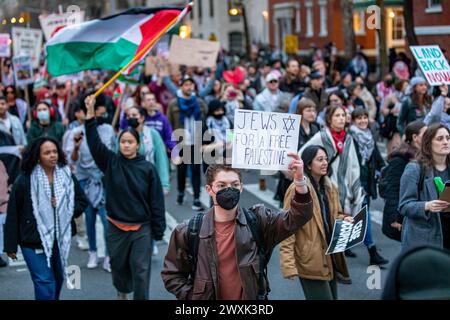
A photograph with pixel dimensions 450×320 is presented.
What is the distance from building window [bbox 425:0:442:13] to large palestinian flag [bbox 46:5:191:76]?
9.97 ft

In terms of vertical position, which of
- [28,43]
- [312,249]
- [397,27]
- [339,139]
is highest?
[397,27]

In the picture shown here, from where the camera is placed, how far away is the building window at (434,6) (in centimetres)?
1011

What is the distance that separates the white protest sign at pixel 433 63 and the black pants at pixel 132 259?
124 inches

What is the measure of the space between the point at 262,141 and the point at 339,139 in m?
3.43

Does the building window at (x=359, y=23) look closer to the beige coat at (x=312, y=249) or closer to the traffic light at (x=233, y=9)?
the traffic light at (x=233, y=9)

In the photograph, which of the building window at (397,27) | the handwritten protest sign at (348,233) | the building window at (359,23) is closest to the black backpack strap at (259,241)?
the handwritten protest sign at (348,233)

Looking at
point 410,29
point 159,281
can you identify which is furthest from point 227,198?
point 410,29

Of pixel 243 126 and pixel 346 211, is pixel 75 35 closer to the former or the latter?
pixel 346 211

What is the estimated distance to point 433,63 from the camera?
8.41m

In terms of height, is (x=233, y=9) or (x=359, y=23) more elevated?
(x=233, y=9)

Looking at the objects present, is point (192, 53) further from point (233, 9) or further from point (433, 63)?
point (233, 9)

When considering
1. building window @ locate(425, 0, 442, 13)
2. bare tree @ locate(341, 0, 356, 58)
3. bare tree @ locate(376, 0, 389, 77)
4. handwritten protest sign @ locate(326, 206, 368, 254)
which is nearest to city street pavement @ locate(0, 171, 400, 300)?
handwritten protest sign @ locate(326, 206, 368, 254)
